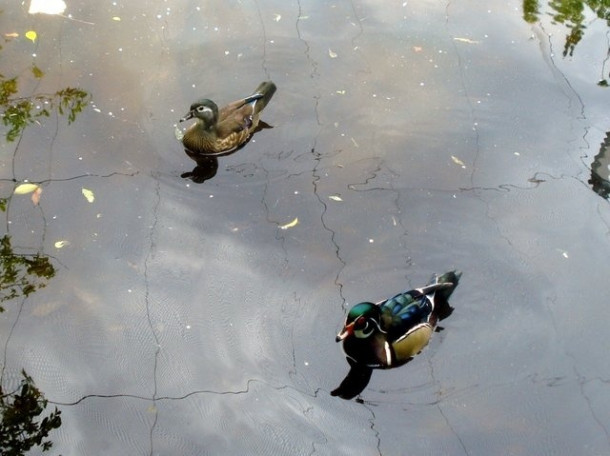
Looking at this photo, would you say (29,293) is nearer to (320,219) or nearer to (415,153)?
(320,219)

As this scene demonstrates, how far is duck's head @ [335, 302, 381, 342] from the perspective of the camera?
184 inches

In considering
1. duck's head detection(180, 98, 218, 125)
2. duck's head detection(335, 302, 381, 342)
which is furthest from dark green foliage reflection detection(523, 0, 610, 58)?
duck's head detection(335, 302, 381, 342)

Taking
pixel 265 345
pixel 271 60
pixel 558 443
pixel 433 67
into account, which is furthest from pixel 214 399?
pixel 433 67

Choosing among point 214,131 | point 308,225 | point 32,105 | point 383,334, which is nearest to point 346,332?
point 383,334

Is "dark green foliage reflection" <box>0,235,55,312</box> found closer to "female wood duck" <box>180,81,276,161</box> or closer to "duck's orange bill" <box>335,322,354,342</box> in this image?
"female wood duck" <box>180,81,276,161</box>

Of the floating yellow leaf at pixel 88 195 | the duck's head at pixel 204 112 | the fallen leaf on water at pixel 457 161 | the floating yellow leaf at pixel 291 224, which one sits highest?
the duck's head at pixel 204 112

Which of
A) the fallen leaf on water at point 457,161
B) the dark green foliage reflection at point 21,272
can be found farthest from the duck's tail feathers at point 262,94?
the dark green foliage reflection at point 21,272

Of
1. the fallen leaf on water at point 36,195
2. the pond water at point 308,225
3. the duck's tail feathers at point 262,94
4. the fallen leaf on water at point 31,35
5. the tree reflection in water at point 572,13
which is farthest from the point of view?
the tree reflection in water at point 572,13

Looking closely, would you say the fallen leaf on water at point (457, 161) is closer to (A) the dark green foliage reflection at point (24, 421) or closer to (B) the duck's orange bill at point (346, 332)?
(B) the duck's orange bill at point (346, 332)

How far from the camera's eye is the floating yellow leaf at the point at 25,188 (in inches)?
221

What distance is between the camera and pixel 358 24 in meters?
7.37

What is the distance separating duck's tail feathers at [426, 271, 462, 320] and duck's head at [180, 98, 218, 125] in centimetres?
220

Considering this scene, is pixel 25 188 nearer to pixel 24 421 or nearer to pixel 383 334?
pixel 24 421

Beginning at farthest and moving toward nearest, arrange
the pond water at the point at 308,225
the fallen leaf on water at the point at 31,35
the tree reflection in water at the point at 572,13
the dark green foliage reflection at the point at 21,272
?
the tree reflection in water at the point at 572,13, the fallen leaf on water at the point at 31,35, the dark green foliage reflection at the point at 21,272, the pond water at the point at 308,225
